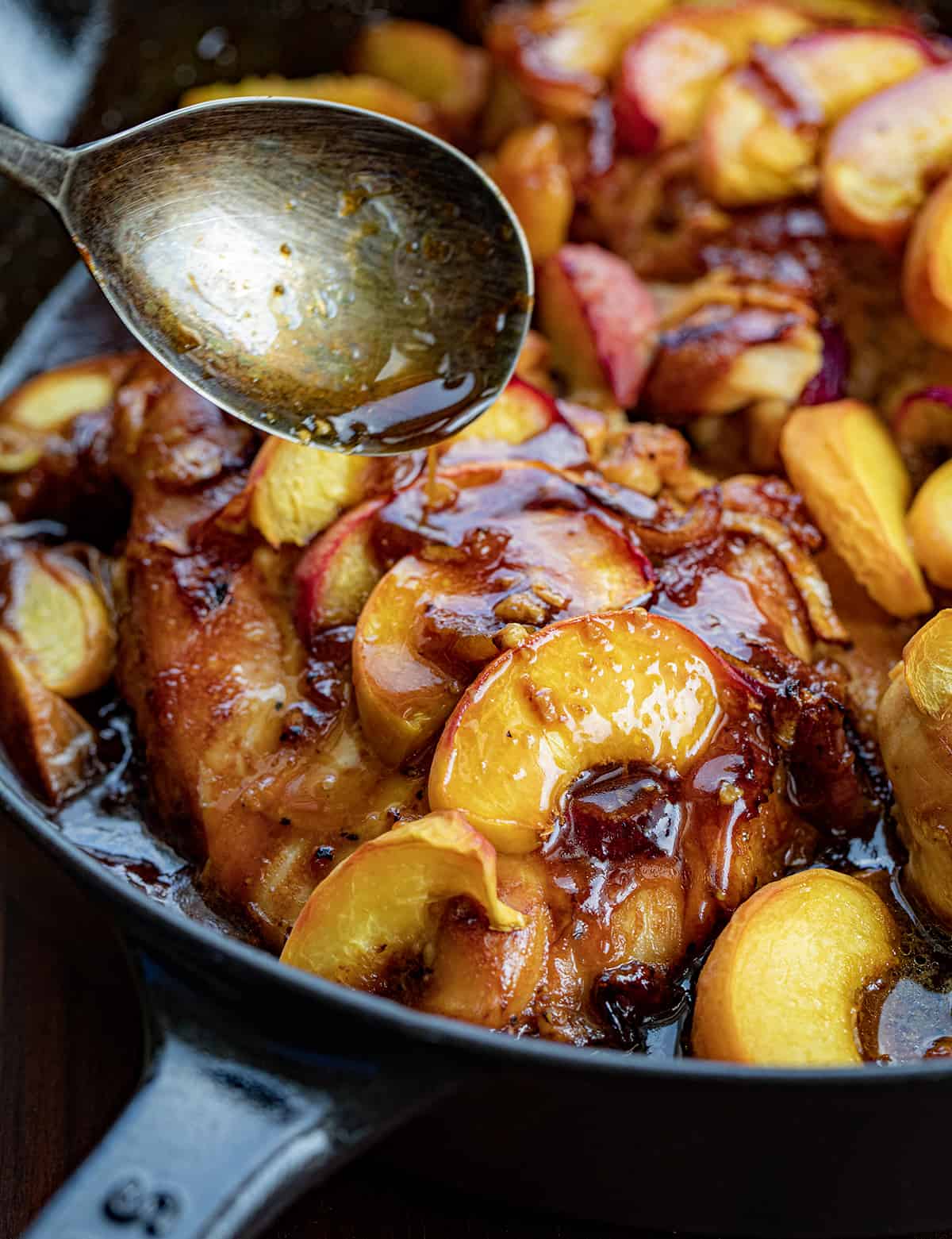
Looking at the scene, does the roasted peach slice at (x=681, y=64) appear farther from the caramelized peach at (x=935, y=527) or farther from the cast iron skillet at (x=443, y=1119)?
the cast iron skillet at (x=443, y=1119)

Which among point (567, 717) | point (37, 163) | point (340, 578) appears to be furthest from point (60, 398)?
point (567, 717)

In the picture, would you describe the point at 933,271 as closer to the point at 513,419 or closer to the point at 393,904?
the point at 513,419

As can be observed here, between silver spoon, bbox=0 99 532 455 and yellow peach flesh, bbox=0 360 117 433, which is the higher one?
silver spoon, bbox=0 99 532 455

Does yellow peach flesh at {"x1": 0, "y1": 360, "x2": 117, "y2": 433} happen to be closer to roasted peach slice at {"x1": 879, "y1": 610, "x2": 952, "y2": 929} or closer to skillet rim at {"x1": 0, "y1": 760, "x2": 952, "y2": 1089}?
skillet rim at {"x1": 0, "y1": 760, "x2": 952, "y2": 1089}

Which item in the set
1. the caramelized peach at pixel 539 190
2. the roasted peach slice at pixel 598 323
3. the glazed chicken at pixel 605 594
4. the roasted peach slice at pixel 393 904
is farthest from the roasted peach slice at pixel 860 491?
the roasted peach slice at pixel 393 904

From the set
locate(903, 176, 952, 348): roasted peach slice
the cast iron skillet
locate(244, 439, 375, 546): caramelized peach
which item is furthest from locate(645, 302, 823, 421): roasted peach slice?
the cast iron skillet

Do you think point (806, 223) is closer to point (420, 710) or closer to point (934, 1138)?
point (420, 710)
